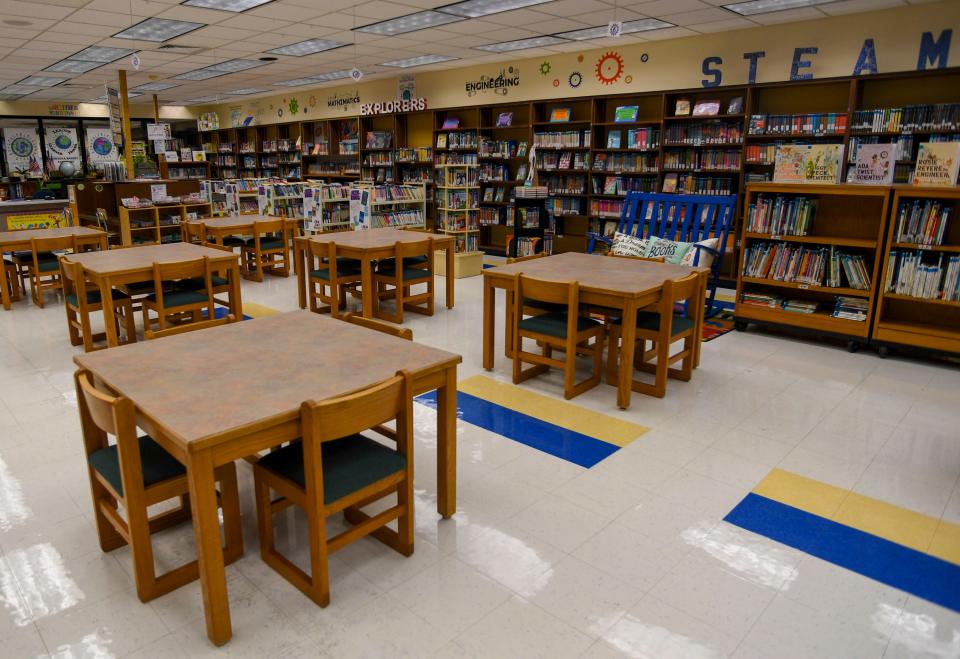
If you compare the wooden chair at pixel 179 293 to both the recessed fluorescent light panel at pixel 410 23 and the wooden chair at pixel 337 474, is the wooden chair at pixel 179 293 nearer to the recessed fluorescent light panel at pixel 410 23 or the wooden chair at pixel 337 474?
the wooden chair at pixel 337 474

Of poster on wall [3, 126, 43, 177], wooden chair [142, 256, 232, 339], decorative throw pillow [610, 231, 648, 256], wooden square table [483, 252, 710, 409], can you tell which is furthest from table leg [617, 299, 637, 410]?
poster on wall [3, 126, 43, 177]

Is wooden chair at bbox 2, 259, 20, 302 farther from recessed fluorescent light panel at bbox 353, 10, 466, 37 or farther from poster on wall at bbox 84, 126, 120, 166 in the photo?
poster on wall at bbox 84, 126, 120, 166

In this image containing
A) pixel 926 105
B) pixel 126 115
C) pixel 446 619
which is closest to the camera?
pixel 446 619

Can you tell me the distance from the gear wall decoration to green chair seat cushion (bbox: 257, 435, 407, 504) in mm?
7654

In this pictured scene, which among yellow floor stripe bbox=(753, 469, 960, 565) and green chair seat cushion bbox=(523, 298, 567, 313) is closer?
yellow floor stripe bbox=(753, 469, 960, 565)

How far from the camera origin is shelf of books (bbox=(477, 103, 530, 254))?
9.94 metres

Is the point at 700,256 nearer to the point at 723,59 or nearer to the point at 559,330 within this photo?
the point at 559,330

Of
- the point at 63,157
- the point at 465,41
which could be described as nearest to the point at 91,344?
the point at 465,41

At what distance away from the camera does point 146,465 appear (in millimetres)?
2250

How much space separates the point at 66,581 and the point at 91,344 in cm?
320

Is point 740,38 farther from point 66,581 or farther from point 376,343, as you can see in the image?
point 66,581

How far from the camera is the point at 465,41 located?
8297 millimetres

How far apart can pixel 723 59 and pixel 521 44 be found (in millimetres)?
2614

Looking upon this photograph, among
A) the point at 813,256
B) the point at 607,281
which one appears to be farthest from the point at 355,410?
the point at 813,256
